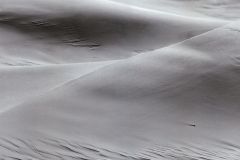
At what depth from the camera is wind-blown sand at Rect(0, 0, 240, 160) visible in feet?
3.90

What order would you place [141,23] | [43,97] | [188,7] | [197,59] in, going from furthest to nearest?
[188,7], [141,23], [197,59], [43,97]

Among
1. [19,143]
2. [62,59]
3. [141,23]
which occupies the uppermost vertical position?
[141,23]

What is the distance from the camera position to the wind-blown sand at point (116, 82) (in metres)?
1.19

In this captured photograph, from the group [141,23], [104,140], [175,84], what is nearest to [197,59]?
[175,84]

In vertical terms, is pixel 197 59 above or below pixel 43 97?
above

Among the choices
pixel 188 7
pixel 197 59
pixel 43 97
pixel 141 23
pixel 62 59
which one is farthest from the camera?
pixel 188 7

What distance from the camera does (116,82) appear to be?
1.38 m

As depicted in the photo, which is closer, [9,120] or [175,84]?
[9,120]

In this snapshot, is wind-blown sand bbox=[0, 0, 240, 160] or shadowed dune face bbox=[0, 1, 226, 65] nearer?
wind-blown sand bbox=[0, 0, 240, 160]

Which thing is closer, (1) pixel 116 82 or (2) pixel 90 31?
(1) pixel 116 82

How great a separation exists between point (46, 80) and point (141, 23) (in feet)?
1.67

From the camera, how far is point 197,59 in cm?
149

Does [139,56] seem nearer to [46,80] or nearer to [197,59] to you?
[197,59]

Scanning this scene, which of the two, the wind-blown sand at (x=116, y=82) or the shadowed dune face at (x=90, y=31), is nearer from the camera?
the wind-blown sand at (x=116, y=82)
